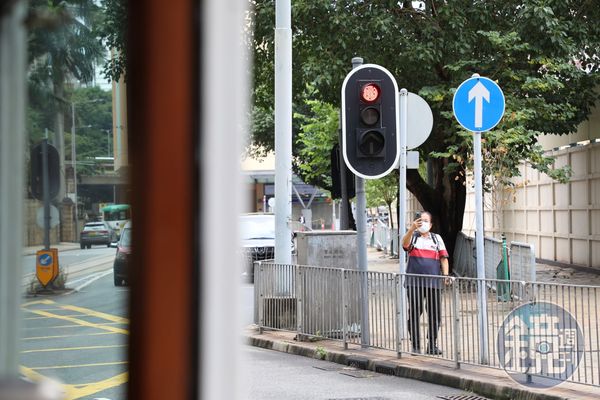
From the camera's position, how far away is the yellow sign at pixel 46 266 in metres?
1.50

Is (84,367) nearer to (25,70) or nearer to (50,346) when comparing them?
(50,346)

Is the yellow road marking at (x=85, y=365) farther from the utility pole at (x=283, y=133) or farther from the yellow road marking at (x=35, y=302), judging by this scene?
the utility pole at (x=283, y=133)

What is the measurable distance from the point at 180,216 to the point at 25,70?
0.31 meters

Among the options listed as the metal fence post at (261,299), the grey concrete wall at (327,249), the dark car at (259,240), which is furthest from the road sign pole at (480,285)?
the dark car at (259,240)

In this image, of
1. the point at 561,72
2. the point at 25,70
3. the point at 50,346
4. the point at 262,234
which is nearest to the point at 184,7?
the point at 25,70

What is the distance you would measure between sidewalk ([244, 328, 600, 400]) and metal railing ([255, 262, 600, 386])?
0.35 ft

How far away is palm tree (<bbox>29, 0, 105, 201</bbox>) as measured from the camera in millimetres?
1343

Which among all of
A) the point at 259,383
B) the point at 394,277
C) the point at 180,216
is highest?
the point at 180,216

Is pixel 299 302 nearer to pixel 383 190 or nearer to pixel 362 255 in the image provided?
pixel 362 255

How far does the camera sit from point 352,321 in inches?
424

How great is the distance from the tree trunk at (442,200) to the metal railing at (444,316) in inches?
370

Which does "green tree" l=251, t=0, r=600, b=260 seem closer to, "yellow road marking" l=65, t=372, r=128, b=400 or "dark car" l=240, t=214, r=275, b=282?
"dark car" l=240, t=214, r=275, b=282

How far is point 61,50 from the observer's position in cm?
148

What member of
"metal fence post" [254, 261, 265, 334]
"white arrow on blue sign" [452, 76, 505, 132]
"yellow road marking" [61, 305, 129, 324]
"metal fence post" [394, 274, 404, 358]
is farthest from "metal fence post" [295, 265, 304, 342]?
"yellow road marking" [61, 305, 129, 324]
